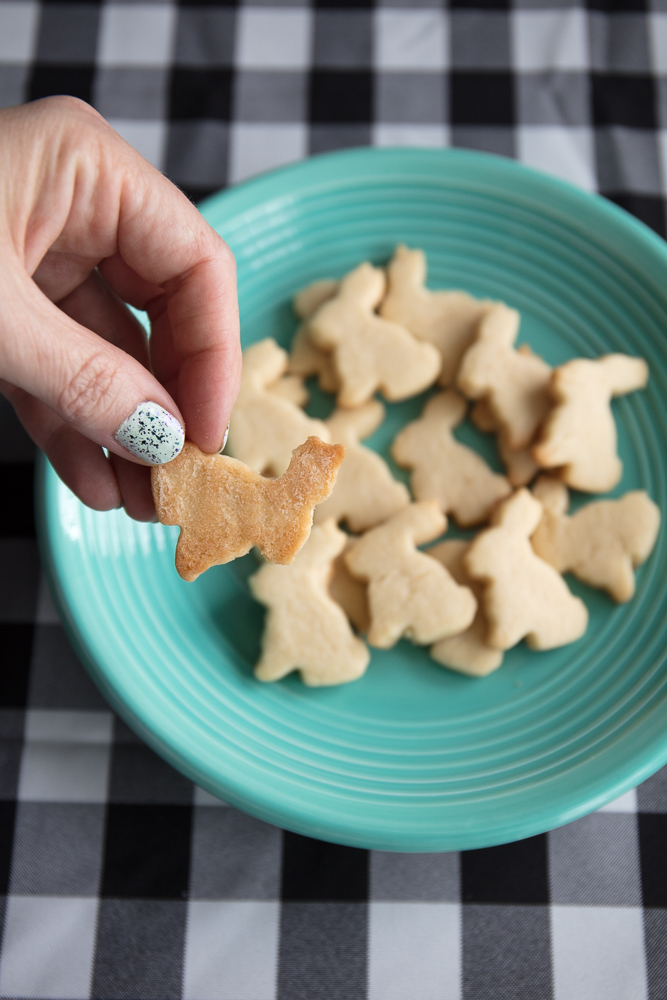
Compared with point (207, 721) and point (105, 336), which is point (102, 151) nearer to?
point (105, 336)

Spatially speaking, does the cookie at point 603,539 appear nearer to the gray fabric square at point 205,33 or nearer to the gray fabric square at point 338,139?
the gray fabric square at point 338,139

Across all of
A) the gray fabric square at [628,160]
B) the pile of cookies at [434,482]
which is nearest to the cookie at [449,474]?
the pile of cookies at [434,482]

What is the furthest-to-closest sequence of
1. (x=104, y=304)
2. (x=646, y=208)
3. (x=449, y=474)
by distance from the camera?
(x=646, y=208), (x=449, y=474), (x=104, y=304)

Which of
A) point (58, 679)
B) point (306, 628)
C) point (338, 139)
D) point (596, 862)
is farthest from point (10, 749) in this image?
point (338, 139)

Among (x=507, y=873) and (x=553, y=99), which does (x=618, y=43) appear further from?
(x=507, y=873)

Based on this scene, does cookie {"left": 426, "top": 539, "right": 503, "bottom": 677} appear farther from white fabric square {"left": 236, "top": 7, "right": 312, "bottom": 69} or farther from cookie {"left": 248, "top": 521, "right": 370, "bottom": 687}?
white fabric square {"left": 236, "top": 7, "right": 312, "bottom": 69}

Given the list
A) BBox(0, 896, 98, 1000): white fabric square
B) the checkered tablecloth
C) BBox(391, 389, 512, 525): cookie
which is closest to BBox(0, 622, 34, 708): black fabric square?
the checkered tablecloth

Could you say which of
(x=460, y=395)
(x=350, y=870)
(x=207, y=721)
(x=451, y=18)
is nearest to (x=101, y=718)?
(x=207, y=721)
